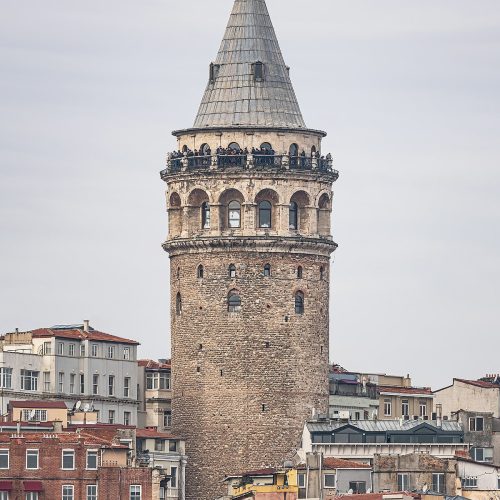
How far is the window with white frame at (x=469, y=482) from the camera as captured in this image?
522ft

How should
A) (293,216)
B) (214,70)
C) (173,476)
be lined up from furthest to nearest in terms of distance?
1. (214,70)
2. (293,216)
3. (173,476)

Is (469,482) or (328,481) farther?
(469,482)

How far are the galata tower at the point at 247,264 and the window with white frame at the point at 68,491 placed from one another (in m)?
10.3

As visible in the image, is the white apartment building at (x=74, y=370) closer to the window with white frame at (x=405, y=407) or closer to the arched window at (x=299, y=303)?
the arched window at (x=299, y=303)

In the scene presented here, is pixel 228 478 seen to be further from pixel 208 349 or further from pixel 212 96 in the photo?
pixel 212 96

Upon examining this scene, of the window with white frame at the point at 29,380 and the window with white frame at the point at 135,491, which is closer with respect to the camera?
the window with white frame at the point at 135,491

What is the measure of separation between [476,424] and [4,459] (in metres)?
27.8

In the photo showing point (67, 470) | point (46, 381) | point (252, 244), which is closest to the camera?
point (67, 470)

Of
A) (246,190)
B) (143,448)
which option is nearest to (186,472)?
(143,448)

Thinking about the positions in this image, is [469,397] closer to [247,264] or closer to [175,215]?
[247,264]

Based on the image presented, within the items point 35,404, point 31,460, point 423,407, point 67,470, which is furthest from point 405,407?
point 31,460

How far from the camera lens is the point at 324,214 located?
16538 centimetres

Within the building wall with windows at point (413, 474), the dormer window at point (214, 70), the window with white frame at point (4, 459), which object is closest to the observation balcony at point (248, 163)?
the dormer window at point (214, 70)

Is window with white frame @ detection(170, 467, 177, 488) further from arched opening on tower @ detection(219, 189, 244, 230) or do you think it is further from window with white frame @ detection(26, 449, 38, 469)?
arched opening on tower @ detection(219, 189, 244, 230)
